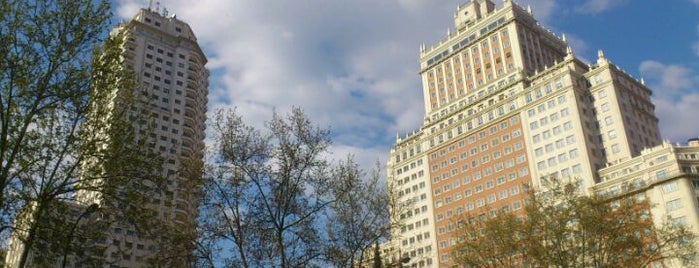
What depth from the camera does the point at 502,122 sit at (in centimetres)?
10319

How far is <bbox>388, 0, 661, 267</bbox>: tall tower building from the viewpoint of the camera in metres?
92.4

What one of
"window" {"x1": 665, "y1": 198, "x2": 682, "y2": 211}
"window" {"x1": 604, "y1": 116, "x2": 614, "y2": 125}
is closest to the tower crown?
"window" {"x1": 604, "y1": 116, "x2": 614, "y2": 125}

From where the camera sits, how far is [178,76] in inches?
4594

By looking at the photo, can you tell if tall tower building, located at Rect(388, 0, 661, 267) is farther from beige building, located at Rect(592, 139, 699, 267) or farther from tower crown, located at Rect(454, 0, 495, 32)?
beige building, located at Rect(592, 139, 699, 267)

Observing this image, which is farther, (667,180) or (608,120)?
(608,120)

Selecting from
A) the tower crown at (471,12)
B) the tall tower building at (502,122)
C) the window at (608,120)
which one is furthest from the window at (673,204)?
the tower crown at (471,12)

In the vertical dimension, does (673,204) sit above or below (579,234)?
above

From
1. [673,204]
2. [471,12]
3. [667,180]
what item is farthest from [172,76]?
[673,204]

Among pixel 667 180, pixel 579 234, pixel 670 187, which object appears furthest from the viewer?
pixel 667 180

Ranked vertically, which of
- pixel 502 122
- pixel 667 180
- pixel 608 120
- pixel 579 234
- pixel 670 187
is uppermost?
pixel 502 122

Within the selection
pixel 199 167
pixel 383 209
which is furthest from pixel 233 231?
pixel 383 209

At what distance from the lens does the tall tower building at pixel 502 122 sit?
92.4m

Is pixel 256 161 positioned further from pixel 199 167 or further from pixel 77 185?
pixel 77 185

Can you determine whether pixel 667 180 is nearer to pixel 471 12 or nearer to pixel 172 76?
pixel 471 12
